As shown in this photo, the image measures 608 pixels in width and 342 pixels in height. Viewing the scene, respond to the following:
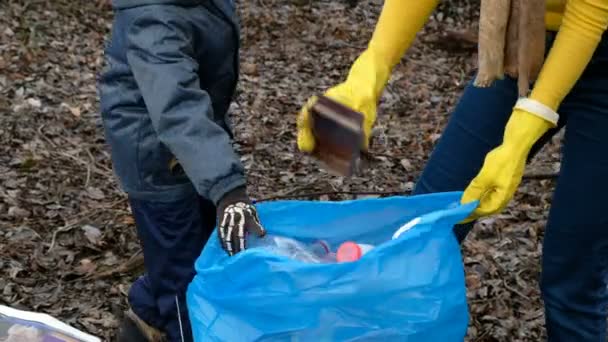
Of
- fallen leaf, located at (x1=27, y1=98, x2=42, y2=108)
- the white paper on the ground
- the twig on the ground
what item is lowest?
fallen leaf, located at (x1=27, y1=98, x2=42, y2=108)

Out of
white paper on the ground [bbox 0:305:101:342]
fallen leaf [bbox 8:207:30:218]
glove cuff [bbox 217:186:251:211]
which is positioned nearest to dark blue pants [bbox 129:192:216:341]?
white paper on the ground [bbox 0:305:101:342]

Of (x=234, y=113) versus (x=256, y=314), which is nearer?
(x=256, y=314)

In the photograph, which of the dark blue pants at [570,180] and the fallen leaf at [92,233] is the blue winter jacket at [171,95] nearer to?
the dark blue pants at [570,180]

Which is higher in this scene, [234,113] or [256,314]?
[256,314]

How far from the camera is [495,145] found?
227 cm

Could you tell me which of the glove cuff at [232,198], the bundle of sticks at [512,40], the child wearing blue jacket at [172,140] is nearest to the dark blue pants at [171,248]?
the child wearing blue jacket at [172,140]

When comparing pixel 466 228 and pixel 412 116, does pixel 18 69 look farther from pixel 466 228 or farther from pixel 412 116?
pixel 466 228

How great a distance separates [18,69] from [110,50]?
12.6ft

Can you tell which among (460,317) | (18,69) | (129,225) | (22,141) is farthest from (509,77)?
(18,69)

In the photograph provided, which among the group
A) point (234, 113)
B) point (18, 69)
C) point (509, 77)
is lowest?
point (18, 69)

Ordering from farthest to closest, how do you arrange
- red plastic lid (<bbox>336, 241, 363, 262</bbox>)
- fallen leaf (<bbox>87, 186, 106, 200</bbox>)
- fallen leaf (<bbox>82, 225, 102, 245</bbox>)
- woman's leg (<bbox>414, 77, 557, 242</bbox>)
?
fallen leaf (<bbox>87, 186, 106, 200</bbox>) → fallen leaf (<bbox>82, 225, 102, 245</bbox>) → woman's leg (<bbox>414, 77, 557, 242</bbox>) → red plastic lid (<bbox>336, 241, 363, 262</bbox>)

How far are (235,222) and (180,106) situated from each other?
342 mm

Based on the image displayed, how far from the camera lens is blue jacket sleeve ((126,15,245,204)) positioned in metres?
2.07

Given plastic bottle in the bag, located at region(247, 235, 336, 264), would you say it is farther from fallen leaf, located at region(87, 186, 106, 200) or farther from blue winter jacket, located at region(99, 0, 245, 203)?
fallen leaf, located at region(87, 186, 106, 200)
